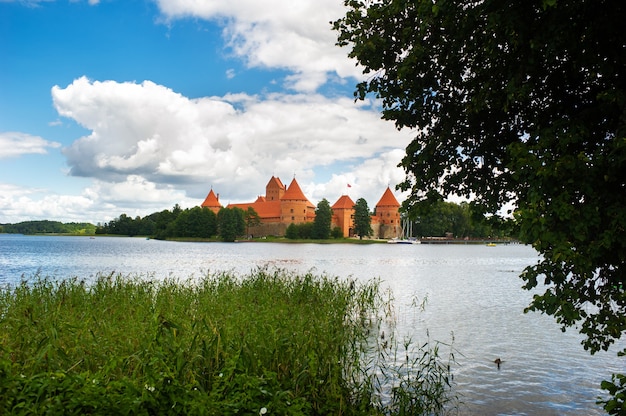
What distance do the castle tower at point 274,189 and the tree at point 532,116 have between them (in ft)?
455

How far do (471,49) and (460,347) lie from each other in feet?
24.5

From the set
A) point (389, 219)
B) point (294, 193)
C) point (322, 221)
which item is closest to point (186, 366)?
point (322, 221)

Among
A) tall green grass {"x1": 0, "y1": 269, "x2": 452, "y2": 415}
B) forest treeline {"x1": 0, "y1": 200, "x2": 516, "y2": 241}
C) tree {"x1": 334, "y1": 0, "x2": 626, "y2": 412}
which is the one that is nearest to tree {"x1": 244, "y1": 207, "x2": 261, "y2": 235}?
forest treeline {"x1": 0, "y1": 200, "x2": 516, "y2": 241}

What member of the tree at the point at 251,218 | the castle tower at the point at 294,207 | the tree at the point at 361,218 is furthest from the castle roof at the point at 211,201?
the tree at the point at 361,218

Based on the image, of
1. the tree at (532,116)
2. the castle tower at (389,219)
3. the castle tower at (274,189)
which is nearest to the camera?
the tree at (532,116)

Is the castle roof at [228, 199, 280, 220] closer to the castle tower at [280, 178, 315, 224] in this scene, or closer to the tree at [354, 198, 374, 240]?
the castle tower at [280, 178, 315, 224]

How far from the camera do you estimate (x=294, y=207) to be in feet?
416

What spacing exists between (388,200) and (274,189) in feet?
115

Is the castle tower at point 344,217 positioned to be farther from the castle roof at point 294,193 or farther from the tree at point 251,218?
the tree at point 251,218

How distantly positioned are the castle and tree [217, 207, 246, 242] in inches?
656

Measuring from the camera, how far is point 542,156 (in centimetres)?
462

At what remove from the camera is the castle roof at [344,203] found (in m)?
129

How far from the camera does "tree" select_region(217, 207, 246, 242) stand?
108188mm

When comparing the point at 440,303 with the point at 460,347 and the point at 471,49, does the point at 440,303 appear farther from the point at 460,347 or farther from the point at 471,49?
the point at 471,49
